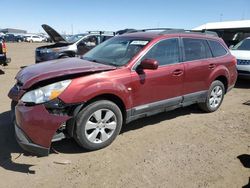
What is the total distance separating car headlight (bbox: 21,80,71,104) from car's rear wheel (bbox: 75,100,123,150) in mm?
447

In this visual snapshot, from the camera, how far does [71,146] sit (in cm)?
467

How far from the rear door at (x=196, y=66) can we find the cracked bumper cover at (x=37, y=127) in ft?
9.08

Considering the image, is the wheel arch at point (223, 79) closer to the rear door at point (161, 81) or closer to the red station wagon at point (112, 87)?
→ the red station wagon at point (112, 87)

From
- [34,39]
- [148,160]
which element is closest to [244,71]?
[148,160]

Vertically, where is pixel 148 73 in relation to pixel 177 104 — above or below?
above

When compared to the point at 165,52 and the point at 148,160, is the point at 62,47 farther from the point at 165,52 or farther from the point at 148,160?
the point at 148,160

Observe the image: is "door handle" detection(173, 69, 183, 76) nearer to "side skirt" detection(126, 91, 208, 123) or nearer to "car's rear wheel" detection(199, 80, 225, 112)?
"side skirt" detection(126, 91, 208, 123)

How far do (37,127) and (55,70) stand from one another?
2.95ft

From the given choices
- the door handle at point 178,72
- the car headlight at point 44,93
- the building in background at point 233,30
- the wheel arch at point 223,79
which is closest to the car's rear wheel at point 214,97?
the wheel arch at point 223,79

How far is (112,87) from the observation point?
14.8ft

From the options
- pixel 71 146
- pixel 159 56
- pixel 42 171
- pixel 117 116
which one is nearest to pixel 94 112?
pixel 117 116

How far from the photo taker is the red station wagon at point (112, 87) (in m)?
4.02

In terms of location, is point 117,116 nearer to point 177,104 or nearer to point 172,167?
point 172,167

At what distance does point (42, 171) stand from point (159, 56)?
272cm
